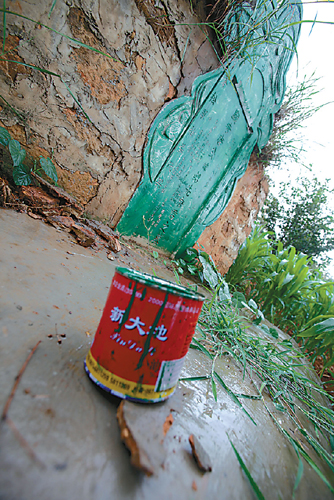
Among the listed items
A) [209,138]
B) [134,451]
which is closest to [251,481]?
[134,451]

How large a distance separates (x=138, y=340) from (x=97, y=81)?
5.63 ft

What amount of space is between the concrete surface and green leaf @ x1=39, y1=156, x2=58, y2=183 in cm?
71

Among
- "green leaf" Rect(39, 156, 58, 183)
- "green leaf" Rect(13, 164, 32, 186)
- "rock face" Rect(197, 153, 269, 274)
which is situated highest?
"rock face" Rect(197, 153, 269, 274)

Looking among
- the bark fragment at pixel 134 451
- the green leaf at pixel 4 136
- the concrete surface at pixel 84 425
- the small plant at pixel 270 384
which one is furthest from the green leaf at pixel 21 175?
the bark fragment at pixel 134 451

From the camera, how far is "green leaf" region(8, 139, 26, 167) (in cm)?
127

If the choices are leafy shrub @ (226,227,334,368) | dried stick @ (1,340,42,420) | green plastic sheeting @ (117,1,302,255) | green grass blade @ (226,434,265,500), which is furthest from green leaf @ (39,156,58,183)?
leafy shrub @ (226,227,334,368)

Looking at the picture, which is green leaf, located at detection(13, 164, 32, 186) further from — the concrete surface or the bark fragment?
the bark fragment

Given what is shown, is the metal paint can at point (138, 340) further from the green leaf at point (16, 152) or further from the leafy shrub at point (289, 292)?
the leafy shrub at point (289, 292)

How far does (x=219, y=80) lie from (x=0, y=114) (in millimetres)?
1814

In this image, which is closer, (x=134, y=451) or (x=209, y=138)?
(x=134, y=451)

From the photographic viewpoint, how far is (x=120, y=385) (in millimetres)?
498

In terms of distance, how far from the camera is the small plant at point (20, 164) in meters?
1.28

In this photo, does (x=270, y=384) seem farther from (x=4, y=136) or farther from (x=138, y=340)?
(x=4, y=136)

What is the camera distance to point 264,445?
0.64 metres
